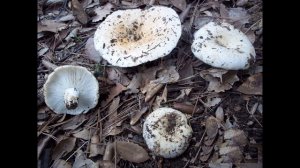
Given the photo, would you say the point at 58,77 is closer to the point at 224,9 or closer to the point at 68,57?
the point at 68,57

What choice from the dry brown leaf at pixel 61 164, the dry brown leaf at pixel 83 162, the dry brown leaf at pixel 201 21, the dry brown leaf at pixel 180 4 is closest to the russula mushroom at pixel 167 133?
the dry brown leaf at pixel 83 162

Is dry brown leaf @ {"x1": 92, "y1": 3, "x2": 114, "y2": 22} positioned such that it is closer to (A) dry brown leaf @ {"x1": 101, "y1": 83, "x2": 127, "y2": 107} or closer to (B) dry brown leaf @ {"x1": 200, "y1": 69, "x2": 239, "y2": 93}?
(A) dry brown leaf @ {"x1": 101, "y1": 83, "x2": 127, "y2": 107}

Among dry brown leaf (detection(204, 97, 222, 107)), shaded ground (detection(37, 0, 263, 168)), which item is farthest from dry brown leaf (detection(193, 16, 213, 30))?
dry brown leaf (detection(204, 97, 222, 107))

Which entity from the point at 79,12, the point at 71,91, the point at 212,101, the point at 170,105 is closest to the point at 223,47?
the point at 212,101

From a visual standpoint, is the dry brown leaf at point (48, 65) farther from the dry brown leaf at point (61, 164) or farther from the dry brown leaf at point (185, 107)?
the dry brown leaf at point (185, 107)

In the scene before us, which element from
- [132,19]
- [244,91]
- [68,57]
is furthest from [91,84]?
[244,91]
